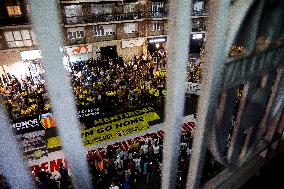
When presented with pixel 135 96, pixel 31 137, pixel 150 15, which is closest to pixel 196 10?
pixel 150 15

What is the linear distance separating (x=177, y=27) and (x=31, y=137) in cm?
1403

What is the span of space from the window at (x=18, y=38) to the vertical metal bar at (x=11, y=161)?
23323 millimetres

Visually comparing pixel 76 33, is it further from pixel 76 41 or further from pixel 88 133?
pixel 88 133

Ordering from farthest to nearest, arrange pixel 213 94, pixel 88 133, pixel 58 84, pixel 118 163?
pixel 88 133 < pixel 118 163 < pixel 213 94 < pixel 58 84

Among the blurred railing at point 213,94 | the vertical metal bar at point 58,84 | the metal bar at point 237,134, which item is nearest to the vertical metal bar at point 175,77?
the blurred railing at point 213,94

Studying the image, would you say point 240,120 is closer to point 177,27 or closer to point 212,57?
point 212,57

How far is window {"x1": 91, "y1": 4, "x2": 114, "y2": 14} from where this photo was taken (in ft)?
84.2

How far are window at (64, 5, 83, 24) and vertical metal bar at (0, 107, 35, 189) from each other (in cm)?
2454

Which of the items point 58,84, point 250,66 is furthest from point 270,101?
point 58,84

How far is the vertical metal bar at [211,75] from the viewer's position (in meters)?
2.62

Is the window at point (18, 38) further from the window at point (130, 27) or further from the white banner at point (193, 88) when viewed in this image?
the white banner at point (193, 88)

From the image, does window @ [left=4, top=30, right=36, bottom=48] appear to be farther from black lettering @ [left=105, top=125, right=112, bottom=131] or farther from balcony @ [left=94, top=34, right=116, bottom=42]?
black lettering @ [left=105, top=125, right=112, bottom=131]

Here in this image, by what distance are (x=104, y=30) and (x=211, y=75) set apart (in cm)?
2504

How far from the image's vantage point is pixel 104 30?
2656 cm
